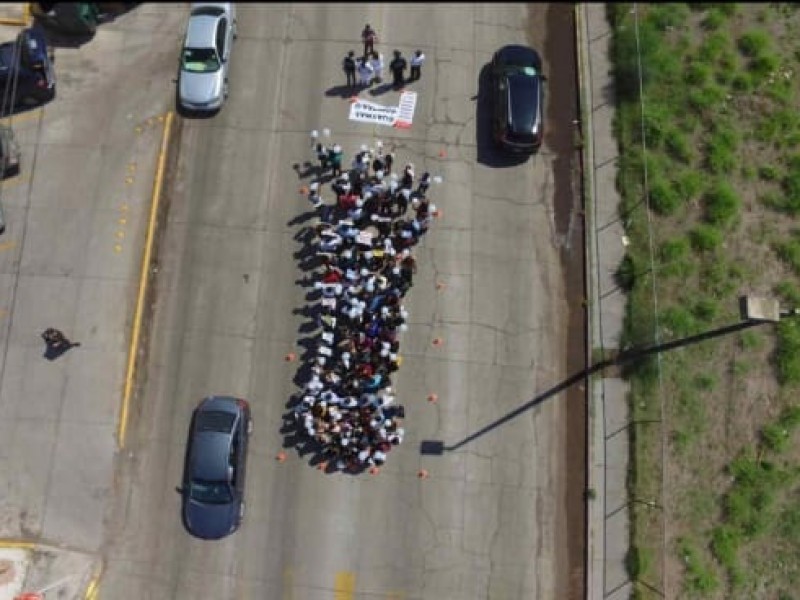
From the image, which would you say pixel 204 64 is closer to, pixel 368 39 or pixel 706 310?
pixel 368 39

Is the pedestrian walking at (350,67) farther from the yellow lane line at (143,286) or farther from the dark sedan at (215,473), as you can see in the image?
the dark sedan at (215,473)

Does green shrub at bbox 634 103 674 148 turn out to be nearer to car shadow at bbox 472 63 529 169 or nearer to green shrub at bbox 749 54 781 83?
green shrub at bbox 749 54 781 83

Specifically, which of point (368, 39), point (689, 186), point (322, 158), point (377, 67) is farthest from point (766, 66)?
point (322, 158)

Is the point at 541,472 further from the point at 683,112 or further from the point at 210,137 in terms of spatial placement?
the point at 210,137

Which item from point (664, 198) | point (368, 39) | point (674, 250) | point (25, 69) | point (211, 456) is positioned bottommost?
point (211, 456)

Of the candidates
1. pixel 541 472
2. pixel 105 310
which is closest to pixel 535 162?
pixel 541 472

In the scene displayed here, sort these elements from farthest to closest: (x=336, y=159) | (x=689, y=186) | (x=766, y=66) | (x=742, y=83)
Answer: (x=766, y=66) → (x=742, y=83) → (x=689, y=186) → (x=336, y=159)

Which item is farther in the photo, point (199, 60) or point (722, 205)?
point (199, 60)
